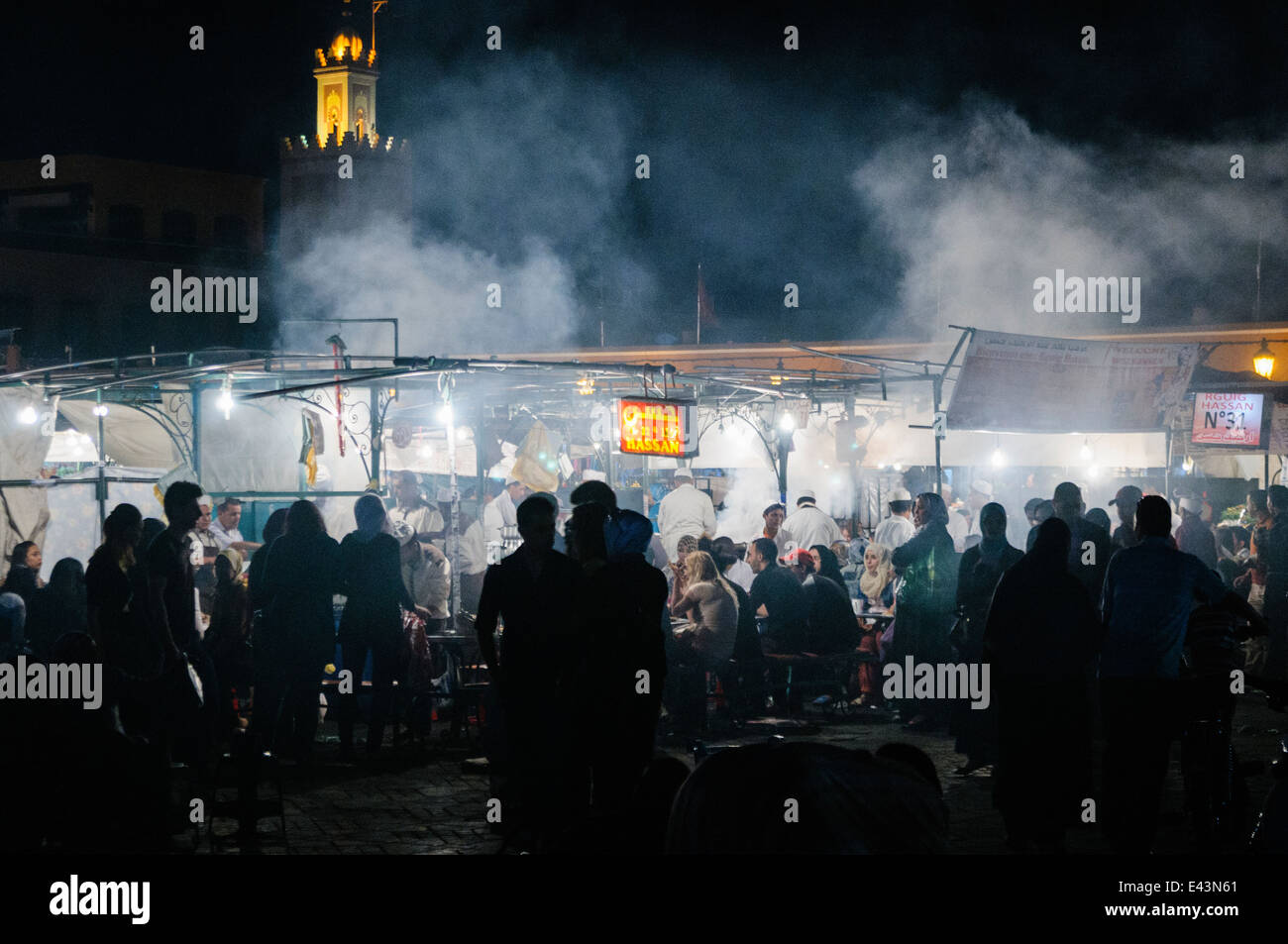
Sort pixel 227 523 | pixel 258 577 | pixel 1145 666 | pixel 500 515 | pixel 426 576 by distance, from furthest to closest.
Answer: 1. pixel 500 515
2. pixel 227 523
3. pixel 426 576
4. pixel 258 577
5. pixel 1145 666

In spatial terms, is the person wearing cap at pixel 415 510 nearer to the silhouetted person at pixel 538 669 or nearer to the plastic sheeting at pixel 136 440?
the plastic sheeting at pixel 136 440

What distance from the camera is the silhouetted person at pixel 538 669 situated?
621 cm

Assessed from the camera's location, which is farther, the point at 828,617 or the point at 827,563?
the point at 827,563

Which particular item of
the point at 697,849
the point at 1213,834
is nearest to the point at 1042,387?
the point at 1213,834

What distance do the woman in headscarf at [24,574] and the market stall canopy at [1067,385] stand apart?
7.76 metres

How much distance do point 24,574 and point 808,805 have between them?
9.23 meters

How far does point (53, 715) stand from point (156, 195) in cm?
5016

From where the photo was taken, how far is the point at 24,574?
419 inches

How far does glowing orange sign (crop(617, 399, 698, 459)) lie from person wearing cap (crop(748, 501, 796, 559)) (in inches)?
39.1
